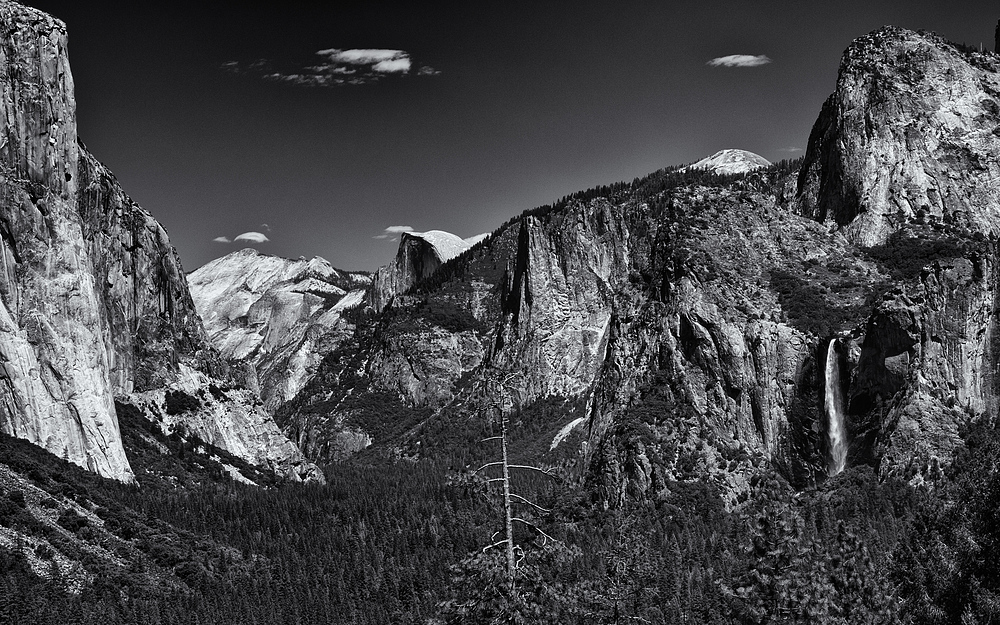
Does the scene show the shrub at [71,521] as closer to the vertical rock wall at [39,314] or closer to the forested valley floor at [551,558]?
the forested valley floor at [551,558]

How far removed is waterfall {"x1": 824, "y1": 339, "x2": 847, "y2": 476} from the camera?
593ft

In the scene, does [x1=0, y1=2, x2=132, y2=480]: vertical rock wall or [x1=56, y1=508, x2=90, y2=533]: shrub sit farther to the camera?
[x1=0, y1=2, x2=132, y2=480]: vertical rock wall

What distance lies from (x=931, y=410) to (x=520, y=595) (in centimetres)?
14812

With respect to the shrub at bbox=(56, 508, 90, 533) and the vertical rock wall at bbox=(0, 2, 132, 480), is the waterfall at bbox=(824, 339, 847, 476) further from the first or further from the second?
the vertical rock wall at bbox=(0, 2, 132, 480)

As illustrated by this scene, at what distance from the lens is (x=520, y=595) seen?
34281 millimetres

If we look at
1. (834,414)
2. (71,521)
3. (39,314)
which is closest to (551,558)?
(71,521)

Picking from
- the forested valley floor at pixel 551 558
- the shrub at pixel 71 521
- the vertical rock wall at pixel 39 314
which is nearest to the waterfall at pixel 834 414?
the forested valley floor at pixel 551 558

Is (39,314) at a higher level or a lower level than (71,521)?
higher

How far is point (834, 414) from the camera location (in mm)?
183625

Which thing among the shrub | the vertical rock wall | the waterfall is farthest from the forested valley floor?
the waterfall

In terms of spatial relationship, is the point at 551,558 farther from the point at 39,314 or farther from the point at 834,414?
the point at 39,314

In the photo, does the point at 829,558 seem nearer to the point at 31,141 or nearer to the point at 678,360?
the point at 678,360

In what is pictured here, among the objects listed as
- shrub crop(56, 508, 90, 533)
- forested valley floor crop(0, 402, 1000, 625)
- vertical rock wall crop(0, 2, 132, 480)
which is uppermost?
vertical rock wall crop(0, 2, 132, 480)

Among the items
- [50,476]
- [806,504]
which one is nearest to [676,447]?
[806,504]
